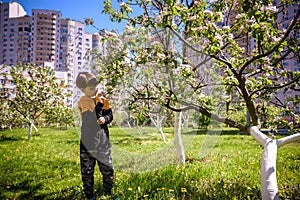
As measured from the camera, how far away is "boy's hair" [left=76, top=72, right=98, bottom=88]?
14.0 ft

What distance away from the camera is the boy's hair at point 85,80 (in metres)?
4.27

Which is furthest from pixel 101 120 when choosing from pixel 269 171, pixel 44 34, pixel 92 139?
pixel 44 34

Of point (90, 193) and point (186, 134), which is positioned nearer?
point (90, 193)

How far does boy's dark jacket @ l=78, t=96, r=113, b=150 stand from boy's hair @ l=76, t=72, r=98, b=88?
24 cm

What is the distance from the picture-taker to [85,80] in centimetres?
429

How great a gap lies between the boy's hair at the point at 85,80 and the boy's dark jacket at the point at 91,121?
0.24 metres

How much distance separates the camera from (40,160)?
7.92 metres

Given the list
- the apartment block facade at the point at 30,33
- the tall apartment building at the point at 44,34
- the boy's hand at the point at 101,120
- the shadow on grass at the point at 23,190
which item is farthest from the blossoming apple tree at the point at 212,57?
the tall apartment building at the point at 44,34

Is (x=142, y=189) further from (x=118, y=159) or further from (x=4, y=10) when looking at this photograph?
(x=4, y=10)

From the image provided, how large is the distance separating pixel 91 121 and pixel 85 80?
69 cm

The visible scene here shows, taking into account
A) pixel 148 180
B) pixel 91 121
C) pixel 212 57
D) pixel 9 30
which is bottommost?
pixel 148 180

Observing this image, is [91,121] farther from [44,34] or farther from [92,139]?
[44,34]

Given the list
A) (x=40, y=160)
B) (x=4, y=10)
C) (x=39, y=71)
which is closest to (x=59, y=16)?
(x=4, y=10)

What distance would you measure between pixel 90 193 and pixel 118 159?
322 centimetres
